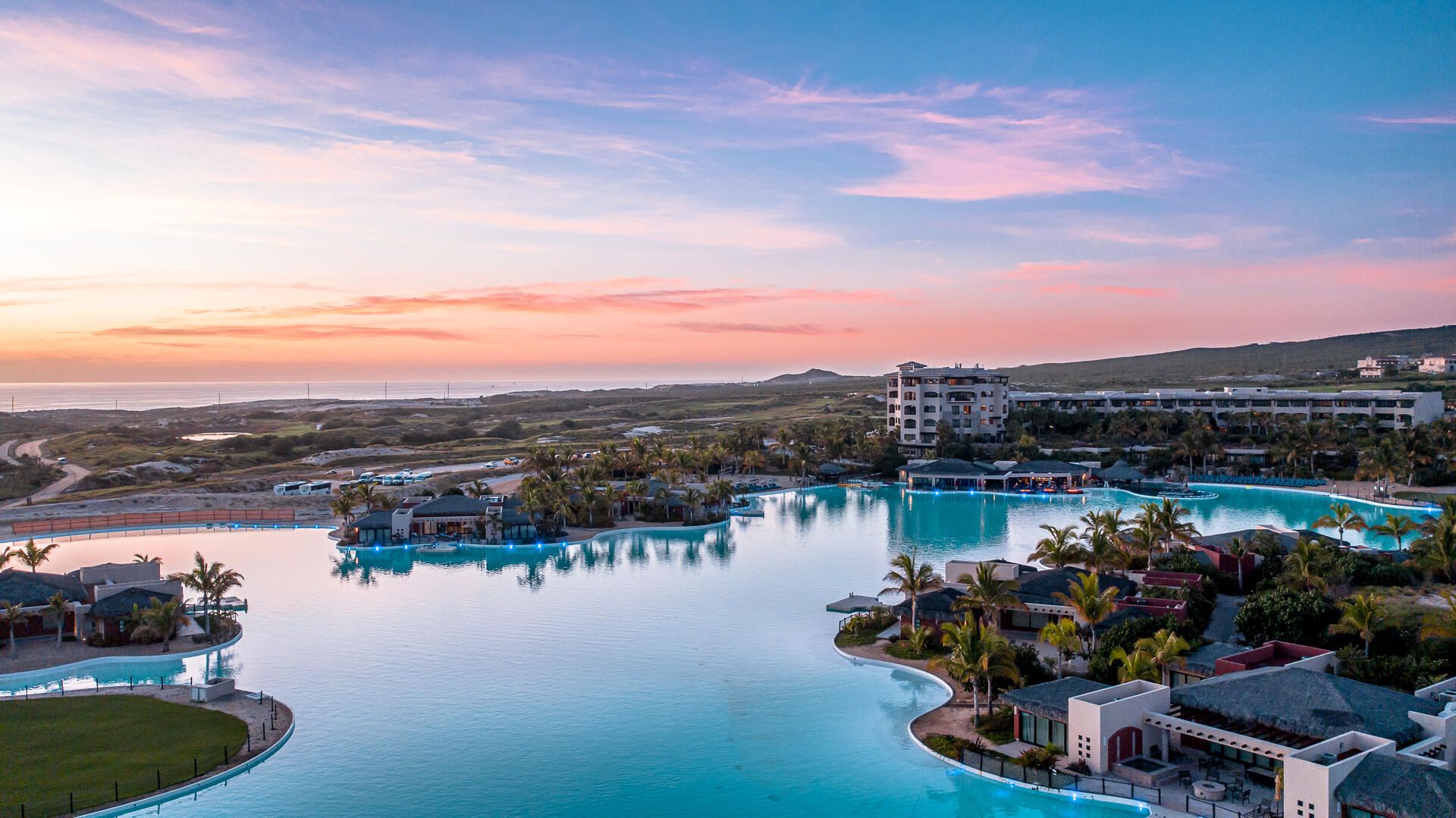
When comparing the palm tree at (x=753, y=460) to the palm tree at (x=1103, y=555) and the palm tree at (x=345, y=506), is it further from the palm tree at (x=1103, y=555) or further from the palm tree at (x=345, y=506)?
the palm tree at (x=1103, y=555)

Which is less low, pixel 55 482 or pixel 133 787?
pixel 55 482

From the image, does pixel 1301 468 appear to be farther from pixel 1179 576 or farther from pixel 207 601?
pixel 207 601

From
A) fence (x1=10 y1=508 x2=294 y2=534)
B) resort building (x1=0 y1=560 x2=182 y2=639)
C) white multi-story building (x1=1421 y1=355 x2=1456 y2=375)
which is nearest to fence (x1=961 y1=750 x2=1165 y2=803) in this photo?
resort building (x1=0 y1=560 x2=182 y2=639)

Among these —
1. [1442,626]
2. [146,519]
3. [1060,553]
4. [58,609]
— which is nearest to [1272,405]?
[1060,553]

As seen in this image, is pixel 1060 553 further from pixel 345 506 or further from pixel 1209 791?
pixel 345 506

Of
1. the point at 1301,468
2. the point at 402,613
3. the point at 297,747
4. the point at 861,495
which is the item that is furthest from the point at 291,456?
the point at 1301,468

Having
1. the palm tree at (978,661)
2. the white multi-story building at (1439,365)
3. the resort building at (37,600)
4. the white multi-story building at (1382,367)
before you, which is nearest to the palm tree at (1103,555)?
the palm tree at (978,661)
